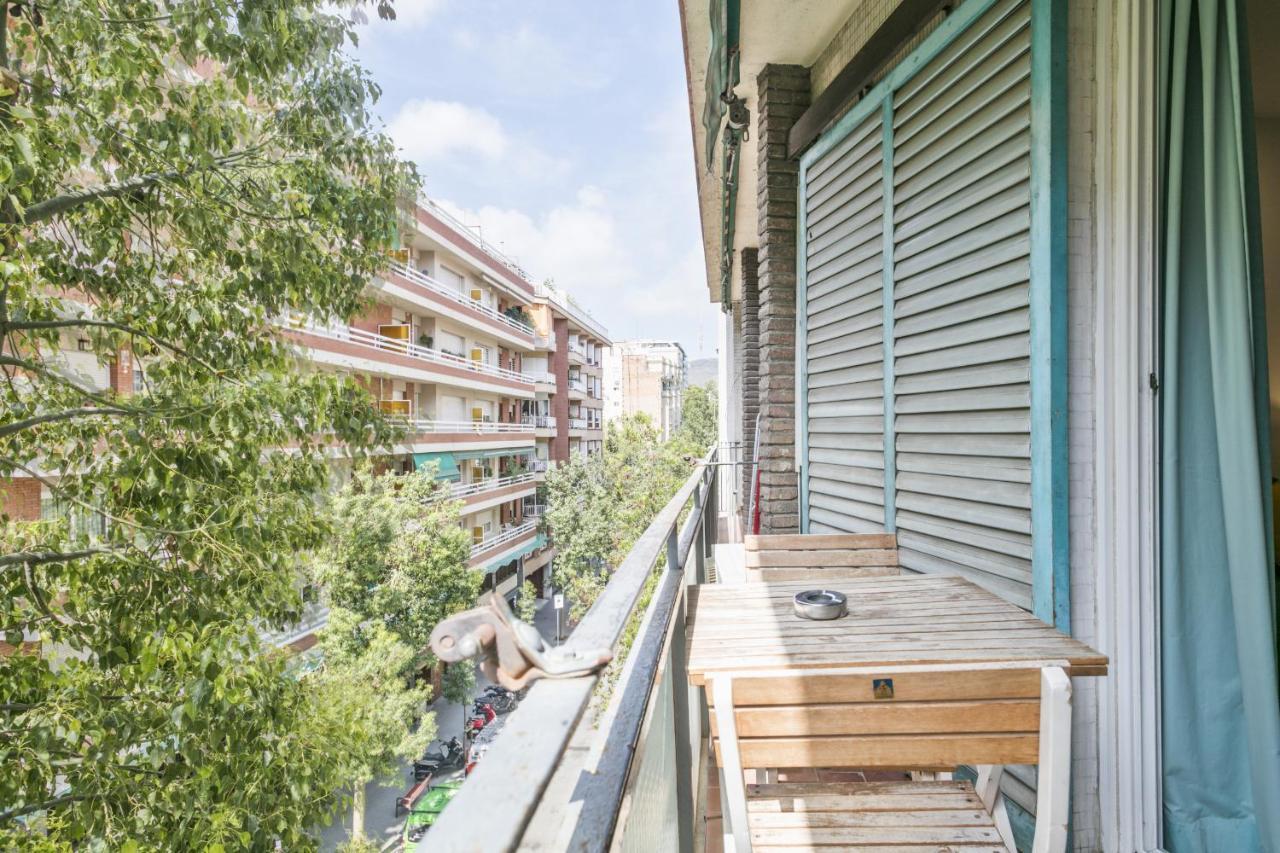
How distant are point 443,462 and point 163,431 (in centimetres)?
1913

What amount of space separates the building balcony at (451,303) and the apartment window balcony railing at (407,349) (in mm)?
1454

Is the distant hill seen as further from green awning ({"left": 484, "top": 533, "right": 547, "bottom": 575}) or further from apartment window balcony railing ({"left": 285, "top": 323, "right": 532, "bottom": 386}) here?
apartment window balcony railing ({"left": 285, "top": 323, "right": 532, "bottom": 386})

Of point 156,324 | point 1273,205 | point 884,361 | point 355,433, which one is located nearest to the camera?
point 884,361

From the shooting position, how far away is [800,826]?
1.45 m

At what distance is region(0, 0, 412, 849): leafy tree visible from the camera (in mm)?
3391

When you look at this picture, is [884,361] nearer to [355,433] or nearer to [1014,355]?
[1014,355]

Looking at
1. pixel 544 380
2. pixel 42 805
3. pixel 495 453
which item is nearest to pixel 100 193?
pixel 42 805

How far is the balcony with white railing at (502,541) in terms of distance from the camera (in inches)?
952

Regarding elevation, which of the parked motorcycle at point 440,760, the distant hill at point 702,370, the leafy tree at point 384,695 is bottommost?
the parked motorcycle at point 440,760

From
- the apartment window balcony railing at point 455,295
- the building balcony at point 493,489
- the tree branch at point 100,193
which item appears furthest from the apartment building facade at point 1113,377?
the building balcony at point 493,489

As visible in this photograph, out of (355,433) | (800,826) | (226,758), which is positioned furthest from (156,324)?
(800,826)

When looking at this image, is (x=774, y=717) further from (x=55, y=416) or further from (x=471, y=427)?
(x=471, y=427)

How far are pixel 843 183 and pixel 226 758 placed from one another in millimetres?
4608

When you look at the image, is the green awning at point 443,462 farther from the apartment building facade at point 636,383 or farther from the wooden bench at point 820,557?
the apartment building facade at point 636,383
